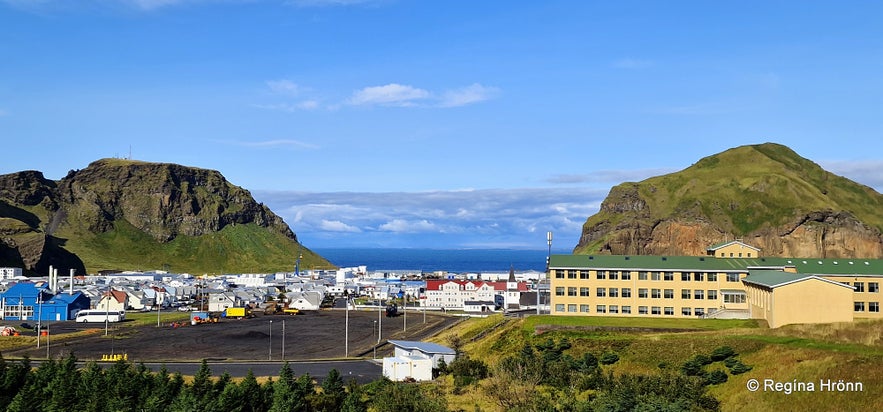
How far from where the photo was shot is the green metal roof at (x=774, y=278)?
64.2 metres

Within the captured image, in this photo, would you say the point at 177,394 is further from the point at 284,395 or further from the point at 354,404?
the point at 354,404

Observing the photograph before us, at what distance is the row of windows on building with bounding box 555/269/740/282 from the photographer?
7656 centimetres

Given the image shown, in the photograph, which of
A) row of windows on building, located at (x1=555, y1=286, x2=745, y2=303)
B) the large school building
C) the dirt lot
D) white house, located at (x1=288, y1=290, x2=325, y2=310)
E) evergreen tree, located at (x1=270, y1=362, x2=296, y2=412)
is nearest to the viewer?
evergreen tree, located at (x1=270, y1=362, x2=296, y2=412)

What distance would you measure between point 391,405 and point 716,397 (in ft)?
65.0

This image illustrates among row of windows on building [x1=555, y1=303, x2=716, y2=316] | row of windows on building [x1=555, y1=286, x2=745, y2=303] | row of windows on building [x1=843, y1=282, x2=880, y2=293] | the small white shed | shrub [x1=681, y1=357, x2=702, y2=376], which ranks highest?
row of windows on building [x1=843, y1=282, x2=880, y2=293]

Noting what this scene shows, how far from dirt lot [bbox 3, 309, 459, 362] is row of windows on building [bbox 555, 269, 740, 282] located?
68.1ft

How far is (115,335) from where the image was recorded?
318 feet

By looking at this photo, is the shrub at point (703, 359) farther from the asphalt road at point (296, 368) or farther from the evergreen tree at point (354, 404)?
the asphalt road at point (296, 368)

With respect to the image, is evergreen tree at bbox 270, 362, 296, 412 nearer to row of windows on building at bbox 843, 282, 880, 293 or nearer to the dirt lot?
the dirt lot

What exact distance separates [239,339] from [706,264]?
5443 cm

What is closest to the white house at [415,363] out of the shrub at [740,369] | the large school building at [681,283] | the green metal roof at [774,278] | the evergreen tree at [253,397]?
the evergreen tree at [253,397]

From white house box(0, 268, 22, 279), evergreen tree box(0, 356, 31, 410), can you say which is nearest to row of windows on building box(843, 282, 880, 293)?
evergreen tree box(0, 356, 31, 410)

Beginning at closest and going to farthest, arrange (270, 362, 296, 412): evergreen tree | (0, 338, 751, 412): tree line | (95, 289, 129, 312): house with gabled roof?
(0, 338, 751, 412): tree line
(270, 362, 296, 412): evergreen tree
(95, 289, 129, 312): house with gabled roof

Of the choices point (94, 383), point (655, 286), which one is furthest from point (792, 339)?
point (94, 383)
